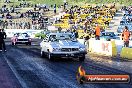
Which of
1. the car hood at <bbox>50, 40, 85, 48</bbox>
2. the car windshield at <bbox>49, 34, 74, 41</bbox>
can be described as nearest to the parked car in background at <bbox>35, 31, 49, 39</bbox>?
the car windshield at <bbox>49, 34, 74, 41</bbox>

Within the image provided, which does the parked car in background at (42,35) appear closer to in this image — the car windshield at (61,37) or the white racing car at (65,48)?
the car windshield at (61,37)

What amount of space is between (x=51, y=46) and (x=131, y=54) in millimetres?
5489

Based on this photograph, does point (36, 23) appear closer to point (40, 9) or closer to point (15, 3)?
point (40, 9)

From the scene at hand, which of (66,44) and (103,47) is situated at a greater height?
(66,44)

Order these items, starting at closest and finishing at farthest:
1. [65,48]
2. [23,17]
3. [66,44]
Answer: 1. [65,48]
2. [66,44]
3. [23,17]

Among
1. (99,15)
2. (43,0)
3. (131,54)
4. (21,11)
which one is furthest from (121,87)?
(43,0)

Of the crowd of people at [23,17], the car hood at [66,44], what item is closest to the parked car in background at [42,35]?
the crowd of people at [23,17]

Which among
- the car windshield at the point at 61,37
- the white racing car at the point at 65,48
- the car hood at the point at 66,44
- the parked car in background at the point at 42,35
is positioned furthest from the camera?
the parked car in background at the point at 42,35

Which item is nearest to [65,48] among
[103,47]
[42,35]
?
[103,47]

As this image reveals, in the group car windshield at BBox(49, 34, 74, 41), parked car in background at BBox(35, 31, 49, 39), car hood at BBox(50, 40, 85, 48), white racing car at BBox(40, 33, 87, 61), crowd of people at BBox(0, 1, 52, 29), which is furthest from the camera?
crowd of people at BBox(0, 1, 52, 29)

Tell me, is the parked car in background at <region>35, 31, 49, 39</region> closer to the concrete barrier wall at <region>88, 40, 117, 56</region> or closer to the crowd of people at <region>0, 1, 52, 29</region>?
the crowd of people at <region>0, 1, 52, 29</region>

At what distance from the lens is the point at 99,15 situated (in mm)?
65688

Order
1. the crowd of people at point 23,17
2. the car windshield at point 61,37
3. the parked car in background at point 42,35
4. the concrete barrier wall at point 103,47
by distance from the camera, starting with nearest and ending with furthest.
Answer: the car windshield at point 61,37 < the concrete barrier wall at point 103,47 < the parked car in background at point 42,35 < the crowd of people at point 23,17

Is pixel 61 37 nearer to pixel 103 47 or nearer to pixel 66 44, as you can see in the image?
pixel 66 44
